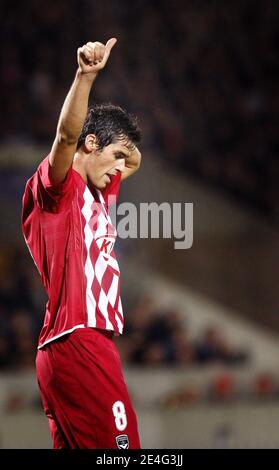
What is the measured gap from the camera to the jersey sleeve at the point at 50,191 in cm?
434

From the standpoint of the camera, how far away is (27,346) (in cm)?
1014

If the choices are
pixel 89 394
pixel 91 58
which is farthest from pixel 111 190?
pixel 89 394

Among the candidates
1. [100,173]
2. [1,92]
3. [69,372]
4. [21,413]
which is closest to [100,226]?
[100,173]

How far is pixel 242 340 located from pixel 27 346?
8.27 ft

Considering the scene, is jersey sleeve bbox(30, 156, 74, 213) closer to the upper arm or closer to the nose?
the upper arm

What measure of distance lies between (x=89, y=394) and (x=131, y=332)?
20.7 ft

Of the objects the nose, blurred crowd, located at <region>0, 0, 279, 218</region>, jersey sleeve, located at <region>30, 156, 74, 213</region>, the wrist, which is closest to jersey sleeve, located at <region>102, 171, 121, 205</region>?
the nose

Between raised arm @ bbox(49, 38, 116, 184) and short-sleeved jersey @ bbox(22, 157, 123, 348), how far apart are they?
168 millimetres

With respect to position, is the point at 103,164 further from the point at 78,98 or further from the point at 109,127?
the point at 78,98

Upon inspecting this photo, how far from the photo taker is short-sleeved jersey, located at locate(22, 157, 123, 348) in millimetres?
4453

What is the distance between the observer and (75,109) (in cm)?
416

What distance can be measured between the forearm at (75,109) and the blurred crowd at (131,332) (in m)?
6.16

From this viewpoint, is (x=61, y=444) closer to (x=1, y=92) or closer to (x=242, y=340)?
(x=242, y=340)

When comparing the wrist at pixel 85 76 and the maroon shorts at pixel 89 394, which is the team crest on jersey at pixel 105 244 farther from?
the wrist at pixel 85 76
